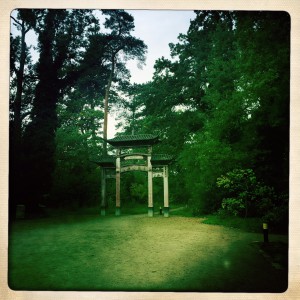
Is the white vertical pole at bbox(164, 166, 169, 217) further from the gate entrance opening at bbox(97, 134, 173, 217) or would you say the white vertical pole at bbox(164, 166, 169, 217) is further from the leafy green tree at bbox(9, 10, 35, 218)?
the leafy green tree at bbox(9, 10, 35, 218)

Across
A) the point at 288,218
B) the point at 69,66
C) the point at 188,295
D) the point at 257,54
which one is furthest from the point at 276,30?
the point at 188,295

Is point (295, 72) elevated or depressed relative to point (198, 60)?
depressed

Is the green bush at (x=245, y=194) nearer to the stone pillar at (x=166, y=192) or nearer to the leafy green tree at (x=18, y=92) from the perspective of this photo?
the stone pillar at (x=166, y=192)

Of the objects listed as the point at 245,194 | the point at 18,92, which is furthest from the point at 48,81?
the point at 245,194

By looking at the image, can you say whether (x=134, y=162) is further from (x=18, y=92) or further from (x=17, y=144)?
(x=18, y=92)

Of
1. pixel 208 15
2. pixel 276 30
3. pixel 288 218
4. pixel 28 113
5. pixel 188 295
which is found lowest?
pixel 188 295

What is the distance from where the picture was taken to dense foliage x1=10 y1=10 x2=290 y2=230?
112 inches

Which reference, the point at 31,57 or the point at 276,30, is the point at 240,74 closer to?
the point at 276,30

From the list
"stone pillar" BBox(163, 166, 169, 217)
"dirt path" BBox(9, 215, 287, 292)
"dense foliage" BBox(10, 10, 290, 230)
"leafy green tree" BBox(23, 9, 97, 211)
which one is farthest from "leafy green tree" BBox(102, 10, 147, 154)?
"dirt path" BBox(9, 215, 287, 292)

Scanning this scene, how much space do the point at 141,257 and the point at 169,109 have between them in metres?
1.82

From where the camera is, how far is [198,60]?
3.12 m

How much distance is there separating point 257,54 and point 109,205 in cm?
253

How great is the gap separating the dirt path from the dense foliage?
306 mm

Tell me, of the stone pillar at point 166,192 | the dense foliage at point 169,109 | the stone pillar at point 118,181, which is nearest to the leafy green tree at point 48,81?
the dense foliage at point 169,109
